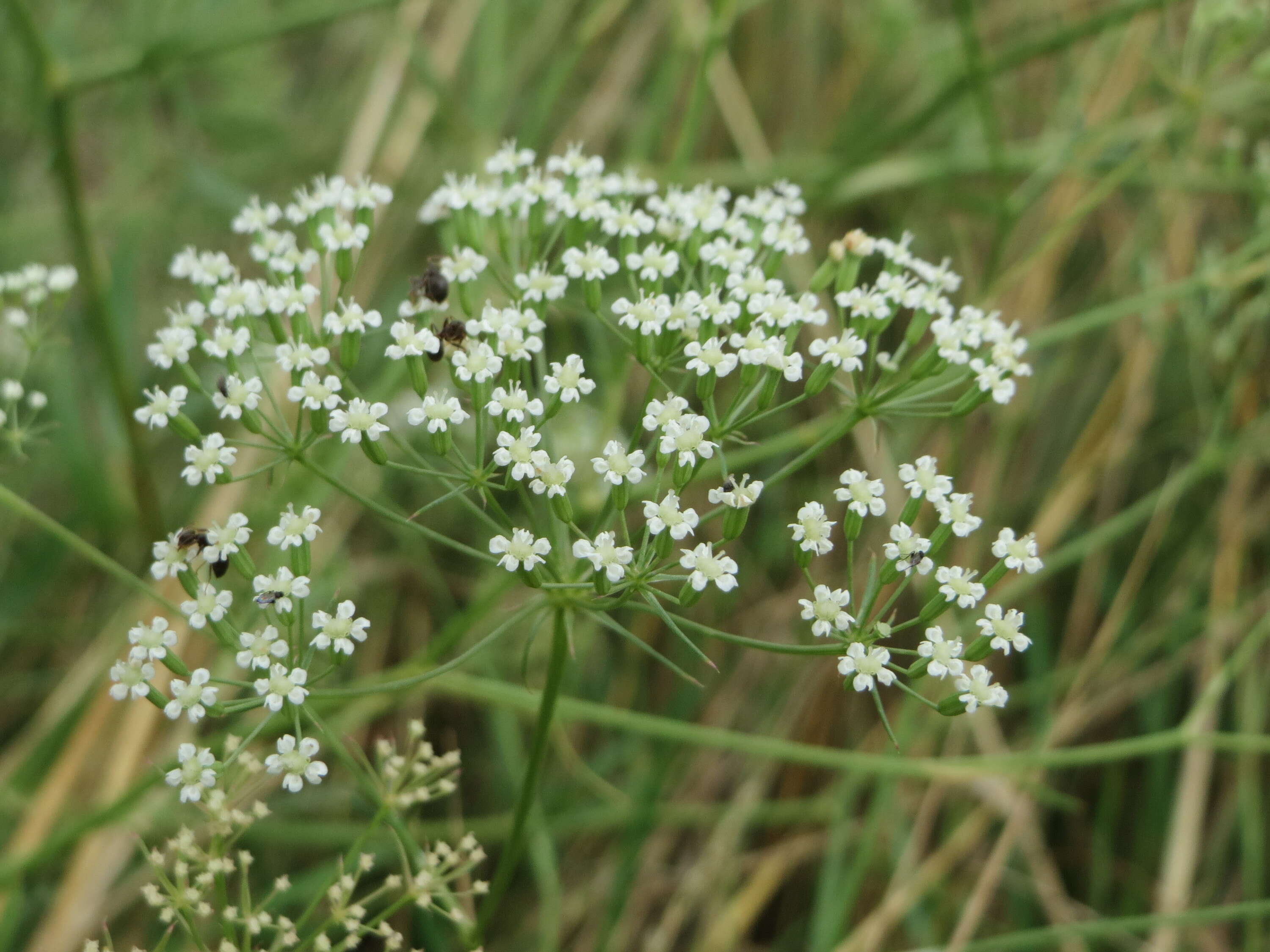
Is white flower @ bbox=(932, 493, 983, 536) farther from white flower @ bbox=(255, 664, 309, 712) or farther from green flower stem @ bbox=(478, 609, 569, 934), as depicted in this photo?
white flower @ bbox=(255, 664, 309, 712)

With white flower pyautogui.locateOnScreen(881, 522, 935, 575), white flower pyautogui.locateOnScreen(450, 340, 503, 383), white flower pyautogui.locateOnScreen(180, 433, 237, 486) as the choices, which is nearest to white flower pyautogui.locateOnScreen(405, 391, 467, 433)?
white flower pyautogui.locateOnScreen(450, 340, 503, 383)

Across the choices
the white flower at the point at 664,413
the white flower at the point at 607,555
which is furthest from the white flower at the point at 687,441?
the white flower at the point at 607,555

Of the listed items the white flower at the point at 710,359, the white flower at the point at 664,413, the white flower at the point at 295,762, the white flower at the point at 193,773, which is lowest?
the white flower at the point at 193,773

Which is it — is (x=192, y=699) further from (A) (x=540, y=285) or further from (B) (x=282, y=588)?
(A) (x=540, y=285)

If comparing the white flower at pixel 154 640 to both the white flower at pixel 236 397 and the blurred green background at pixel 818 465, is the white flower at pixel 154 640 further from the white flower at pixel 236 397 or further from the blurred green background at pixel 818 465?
the blurred green background at pixel 818 465

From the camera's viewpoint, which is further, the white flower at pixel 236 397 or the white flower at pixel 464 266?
the white flower at pixel 464 266
